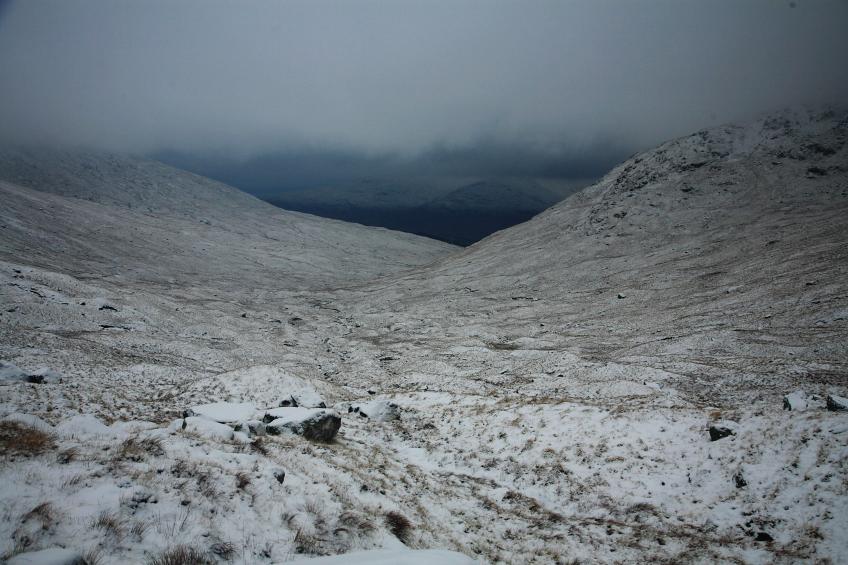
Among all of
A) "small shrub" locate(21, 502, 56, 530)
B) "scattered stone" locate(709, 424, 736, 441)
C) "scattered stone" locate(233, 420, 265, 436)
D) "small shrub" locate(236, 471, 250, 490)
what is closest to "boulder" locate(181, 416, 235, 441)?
"scattered stone" locate(233, 420, 265, 436)

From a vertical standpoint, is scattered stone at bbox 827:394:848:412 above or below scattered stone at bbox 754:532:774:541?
above

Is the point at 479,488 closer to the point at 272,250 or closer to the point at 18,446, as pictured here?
the point at 18,446

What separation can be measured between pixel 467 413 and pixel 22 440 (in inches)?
712

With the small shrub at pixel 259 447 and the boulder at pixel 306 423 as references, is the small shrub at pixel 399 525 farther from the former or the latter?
the boulder at pixel 306 423

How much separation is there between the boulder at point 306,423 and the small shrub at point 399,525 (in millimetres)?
7818

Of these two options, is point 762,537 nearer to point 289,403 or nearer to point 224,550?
point 224,550

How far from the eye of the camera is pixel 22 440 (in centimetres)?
1034

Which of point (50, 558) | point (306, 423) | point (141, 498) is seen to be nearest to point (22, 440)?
point (141, 498)

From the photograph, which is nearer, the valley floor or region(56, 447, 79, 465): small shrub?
the valley floor

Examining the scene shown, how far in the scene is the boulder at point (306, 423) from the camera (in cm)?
1823

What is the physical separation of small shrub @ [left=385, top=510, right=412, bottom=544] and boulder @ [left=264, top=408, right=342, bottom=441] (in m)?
7.82

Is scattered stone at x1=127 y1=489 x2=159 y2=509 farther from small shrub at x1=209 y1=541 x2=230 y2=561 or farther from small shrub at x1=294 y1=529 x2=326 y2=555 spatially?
small shrub at x1=294 y1=529 x2=326 y2=555

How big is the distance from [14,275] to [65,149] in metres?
170

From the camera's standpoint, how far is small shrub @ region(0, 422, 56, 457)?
9.60 metres
